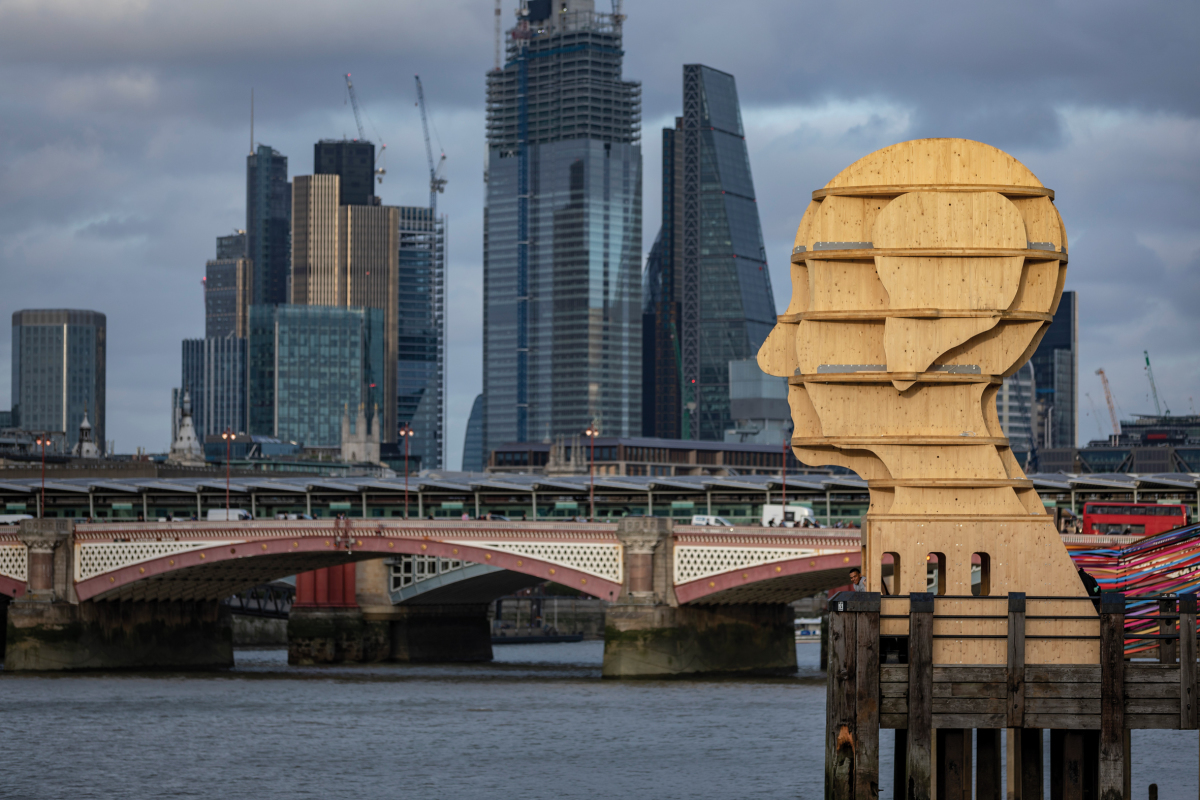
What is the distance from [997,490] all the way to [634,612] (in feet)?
169

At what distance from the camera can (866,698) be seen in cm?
2577

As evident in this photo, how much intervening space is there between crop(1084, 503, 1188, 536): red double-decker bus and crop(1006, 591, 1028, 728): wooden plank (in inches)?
2269

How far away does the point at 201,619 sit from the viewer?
94.4 meters

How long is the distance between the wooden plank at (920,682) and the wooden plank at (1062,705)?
1419 mm

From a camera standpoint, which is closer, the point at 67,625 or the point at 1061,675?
the point at 1061,675

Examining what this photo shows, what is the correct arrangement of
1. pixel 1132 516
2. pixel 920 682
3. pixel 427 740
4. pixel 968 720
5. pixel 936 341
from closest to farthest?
pixel 920 682 → pixel 968 720 → pixel 936 341 → pixel 427 740 → pixel 1132 516

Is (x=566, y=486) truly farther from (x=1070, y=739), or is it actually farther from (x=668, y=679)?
(x=1070, y=739)

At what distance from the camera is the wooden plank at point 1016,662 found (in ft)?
86.1

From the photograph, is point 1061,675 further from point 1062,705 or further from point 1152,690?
point 1152,690

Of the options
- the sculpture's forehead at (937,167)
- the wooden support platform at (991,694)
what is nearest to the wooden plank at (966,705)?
the wooden support platform at (991,694)

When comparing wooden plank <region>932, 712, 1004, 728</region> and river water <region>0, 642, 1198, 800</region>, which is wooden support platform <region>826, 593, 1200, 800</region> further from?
river water <region>0, 642, 1198, 800</region>

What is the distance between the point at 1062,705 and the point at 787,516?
6544cm

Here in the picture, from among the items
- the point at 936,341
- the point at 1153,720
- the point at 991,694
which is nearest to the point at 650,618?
the point at 936,341

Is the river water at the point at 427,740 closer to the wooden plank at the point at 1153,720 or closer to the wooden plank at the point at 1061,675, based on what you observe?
the wooden plank at the point at 1153,720
